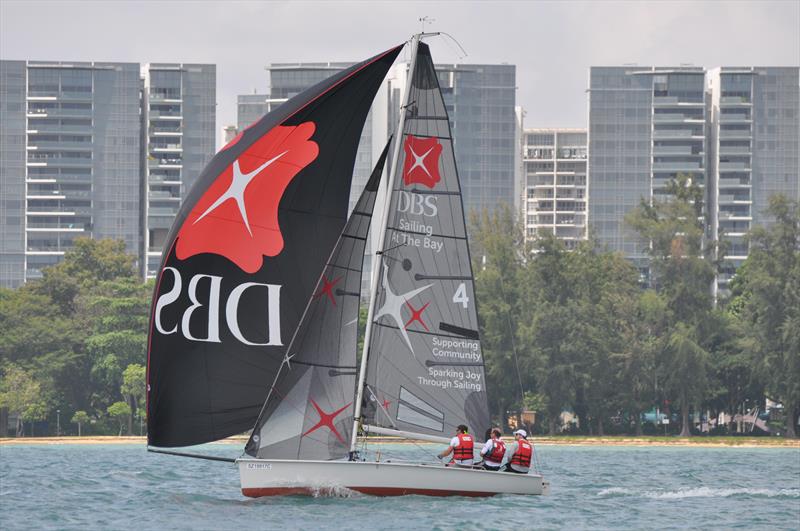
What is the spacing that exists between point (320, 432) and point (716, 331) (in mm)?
55440

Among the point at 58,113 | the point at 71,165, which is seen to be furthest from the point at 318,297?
the point at 71,165

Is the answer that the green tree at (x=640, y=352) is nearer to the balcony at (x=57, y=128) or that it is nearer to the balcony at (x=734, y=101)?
the balcony at (x=734, y=101)

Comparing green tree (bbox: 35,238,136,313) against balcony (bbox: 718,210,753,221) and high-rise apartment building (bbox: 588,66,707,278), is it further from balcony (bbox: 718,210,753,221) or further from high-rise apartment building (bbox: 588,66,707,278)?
balcony (bbox: 718,210,753,221)

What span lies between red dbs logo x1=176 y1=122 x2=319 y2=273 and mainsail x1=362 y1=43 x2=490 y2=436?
1921mm

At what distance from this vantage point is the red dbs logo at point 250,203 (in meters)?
26.6

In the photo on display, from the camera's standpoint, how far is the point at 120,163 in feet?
462

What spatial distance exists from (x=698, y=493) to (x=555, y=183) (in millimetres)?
134048

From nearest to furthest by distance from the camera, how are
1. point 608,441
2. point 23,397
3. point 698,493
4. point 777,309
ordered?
point 698,493, point 608,441, point 777,309, point 23,397

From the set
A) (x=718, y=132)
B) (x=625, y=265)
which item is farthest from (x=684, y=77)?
(x=625, y=265)

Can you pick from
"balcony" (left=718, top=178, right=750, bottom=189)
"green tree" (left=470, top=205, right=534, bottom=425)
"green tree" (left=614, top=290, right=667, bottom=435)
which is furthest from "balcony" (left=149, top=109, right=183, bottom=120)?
"green tree" (left=614, top=290, right=667, bottom=435)

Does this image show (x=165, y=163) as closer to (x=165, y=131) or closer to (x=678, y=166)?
(x=165, y=131)

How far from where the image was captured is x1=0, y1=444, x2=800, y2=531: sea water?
2486cm

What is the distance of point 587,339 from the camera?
78.3 meters

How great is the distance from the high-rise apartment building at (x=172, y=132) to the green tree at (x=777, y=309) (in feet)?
246
